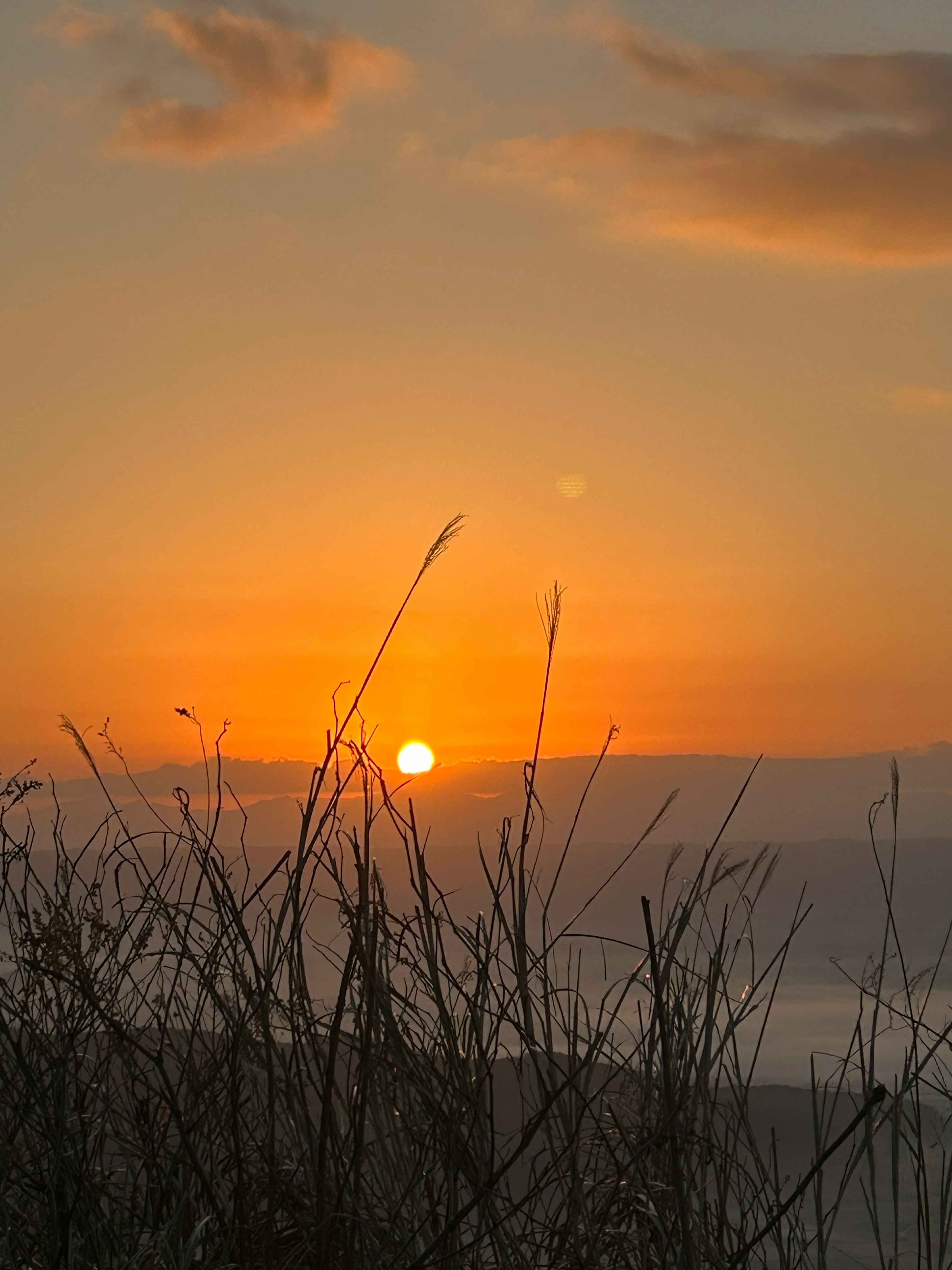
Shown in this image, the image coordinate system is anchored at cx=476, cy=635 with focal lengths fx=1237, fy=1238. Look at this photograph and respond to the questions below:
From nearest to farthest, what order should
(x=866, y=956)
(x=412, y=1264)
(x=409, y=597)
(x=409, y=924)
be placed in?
(x=412, y=1264)
(x=409, y=597)
(x=409, y=924)
(x=866, y=956)

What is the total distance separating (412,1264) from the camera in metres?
1.39

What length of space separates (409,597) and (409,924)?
19.1 inches

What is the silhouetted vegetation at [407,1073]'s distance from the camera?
1525 mm

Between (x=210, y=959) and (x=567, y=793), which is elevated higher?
(x=567, y=793)

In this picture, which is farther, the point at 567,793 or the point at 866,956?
the point at 567,793

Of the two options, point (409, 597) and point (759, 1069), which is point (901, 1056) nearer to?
point (759, 1069)

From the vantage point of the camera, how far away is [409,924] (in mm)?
1769

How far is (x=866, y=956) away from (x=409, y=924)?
92 cm

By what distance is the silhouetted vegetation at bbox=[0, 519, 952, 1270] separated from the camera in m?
1.53

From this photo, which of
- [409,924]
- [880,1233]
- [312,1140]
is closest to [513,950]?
[409,924]

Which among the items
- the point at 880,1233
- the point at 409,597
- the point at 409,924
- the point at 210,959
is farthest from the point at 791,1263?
the point at 409,597

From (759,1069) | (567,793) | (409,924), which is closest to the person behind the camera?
(409,924)

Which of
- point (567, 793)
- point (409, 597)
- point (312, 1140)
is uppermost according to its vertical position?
point (409, 597)

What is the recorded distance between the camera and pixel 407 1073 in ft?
5.43
